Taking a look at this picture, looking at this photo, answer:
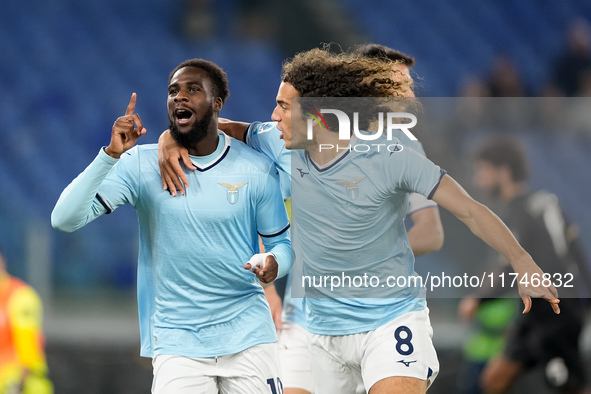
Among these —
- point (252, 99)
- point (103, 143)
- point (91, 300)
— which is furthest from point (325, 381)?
point (252, 99)

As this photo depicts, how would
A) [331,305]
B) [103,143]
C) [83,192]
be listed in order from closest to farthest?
[83,192], [331,305], [103,143]

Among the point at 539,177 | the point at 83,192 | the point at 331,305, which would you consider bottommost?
the point at 331,305

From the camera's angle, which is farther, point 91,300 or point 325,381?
point 91,300

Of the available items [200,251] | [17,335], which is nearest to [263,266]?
[200,251]

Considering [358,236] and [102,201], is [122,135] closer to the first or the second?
[102,201]

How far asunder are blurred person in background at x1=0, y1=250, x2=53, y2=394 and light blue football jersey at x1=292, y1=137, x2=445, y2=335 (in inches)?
118

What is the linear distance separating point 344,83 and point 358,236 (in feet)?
2.25

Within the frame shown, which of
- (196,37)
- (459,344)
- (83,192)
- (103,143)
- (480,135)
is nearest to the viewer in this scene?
(83,192)

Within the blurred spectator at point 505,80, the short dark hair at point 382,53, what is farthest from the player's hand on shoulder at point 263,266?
the blurred spectator at point 505,80

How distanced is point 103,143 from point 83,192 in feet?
19.9

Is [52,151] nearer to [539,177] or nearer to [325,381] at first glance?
[539,177]

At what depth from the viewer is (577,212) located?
5953mm

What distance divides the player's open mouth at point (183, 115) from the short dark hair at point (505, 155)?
2496mm

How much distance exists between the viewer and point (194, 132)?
12.1ft
